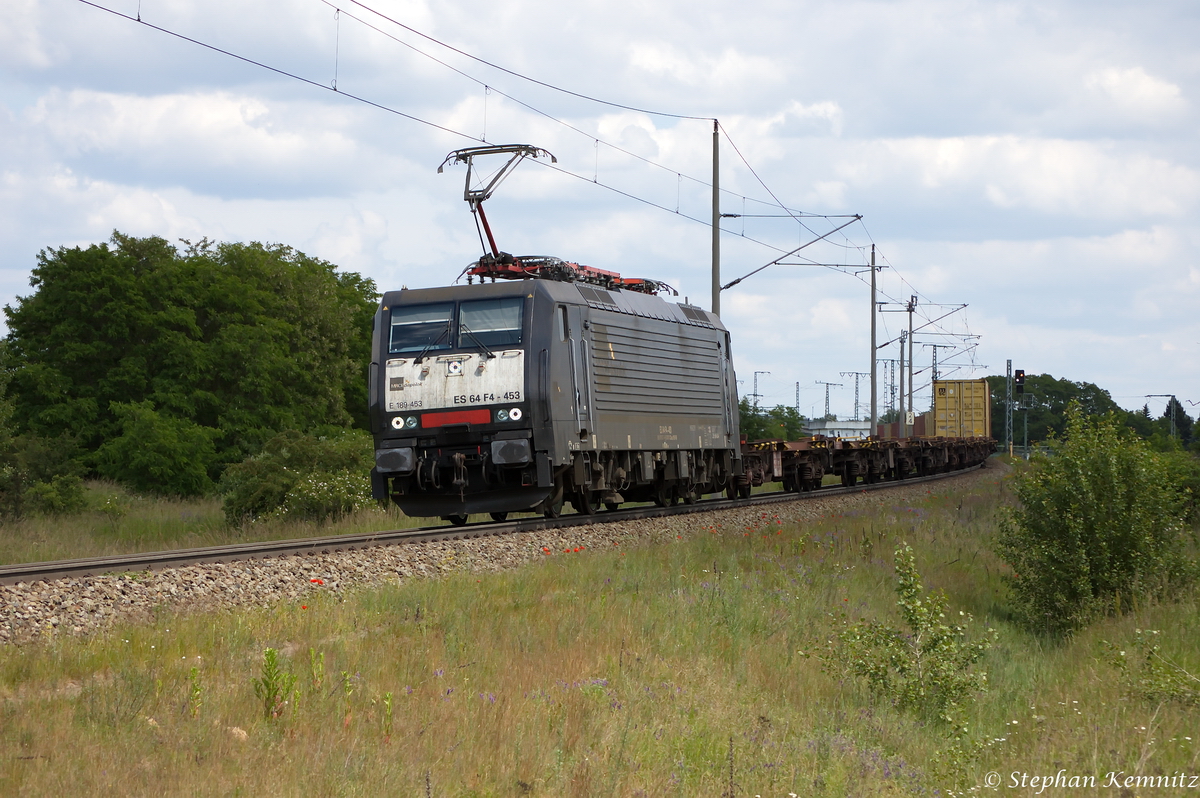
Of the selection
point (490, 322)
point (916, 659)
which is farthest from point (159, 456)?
point (916, 659)

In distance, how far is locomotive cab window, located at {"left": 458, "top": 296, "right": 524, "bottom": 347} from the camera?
17031 mm

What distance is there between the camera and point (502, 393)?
16.8 m

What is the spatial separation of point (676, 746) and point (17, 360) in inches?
1559

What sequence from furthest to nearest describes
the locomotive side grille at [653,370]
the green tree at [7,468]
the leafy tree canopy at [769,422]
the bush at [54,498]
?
the leafy tree canopy at [769,422], the bush at [54,498], the green tree at [7,468], the locomotive side grille at [653,370]

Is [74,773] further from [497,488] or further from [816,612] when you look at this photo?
[497,488]

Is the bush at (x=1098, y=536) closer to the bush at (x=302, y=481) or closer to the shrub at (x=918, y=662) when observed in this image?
the shrub at (x=918, y=662)

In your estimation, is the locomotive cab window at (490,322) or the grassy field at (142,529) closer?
the locomotive cab window at (490,322)

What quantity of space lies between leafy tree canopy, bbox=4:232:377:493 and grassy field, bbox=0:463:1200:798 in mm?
27908

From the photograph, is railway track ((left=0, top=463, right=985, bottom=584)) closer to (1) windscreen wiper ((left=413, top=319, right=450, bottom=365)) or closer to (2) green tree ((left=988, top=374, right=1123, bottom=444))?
(1) windscreen wiper ((left=413, top=319, right=450, bottom=365))

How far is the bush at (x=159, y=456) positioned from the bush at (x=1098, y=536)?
27271 mm

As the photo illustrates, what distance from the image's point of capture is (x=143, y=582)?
10.1 meters

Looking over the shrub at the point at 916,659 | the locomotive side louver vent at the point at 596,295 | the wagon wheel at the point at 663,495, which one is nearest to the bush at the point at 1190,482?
the wagon wheel at the point at 663,495

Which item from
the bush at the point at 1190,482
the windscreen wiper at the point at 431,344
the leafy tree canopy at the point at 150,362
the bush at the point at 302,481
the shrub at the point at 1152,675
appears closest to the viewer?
the shrub at the point at 1152,675

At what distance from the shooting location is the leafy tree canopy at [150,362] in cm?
3788
